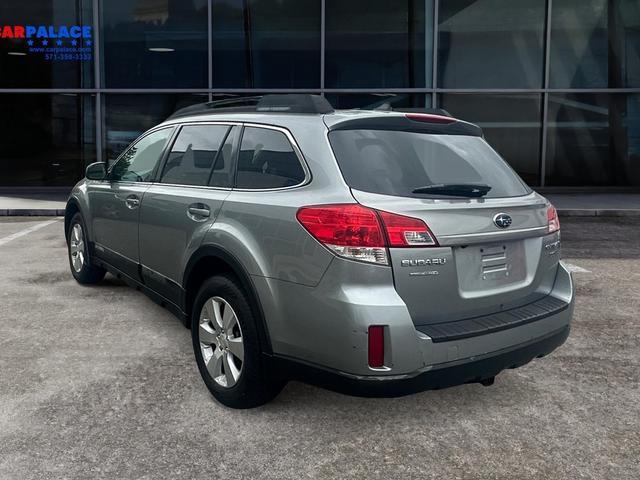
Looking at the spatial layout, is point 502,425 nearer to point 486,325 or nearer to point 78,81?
point 486,325

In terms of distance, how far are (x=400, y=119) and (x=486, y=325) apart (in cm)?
115

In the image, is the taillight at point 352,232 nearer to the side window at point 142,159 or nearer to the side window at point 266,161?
the side window at point 266,161

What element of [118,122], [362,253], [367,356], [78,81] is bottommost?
[367,356]

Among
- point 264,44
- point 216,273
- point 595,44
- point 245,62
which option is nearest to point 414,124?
point 216,273

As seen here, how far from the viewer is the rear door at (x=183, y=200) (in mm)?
3625

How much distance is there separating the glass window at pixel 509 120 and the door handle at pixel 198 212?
1281 centimetres

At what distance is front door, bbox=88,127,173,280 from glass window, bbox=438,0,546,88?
38.9 ft

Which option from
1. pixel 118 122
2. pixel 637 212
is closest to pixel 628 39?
pixel 637 212

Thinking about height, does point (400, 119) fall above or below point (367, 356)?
above

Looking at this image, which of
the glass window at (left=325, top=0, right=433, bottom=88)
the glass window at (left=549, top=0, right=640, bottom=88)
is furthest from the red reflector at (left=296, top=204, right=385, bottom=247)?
the glass window at (left=549, top=0, right=640, bottom=88)

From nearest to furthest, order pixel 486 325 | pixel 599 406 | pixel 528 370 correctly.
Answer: pixel 486 325, pixel 599 406, pixel 528 370

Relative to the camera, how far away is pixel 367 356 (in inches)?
106

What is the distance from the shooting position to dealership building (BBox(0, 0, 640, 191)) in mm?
15203

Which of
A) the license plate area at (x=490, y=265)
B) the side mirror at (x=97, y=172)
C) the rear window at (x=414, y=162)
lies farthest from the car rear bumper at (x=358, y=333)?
the side mirror at (x=97, y=172)
